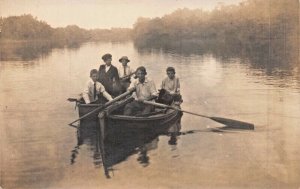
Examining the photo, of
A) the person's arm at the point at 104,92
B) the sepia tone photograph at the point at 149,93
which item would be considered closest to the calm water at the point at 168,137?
the sepia tone photograph at the point at 149,93

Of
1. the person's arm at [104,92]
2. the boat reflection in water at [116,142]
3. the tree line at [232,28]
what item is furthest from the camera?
the person's arm at [104,92]

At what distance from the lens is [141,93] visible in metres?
3.27

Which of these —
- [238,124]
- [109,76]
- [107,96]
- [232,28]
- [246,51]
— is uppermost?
[232,28]

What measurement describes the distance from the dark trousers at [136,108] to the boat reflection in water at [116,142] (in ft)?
0.45

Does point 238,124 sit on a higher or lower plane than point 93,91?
lower

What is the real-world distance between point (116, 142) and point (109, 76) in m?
0.50

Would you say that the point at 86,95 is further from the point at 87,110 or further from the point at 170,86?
the point at 170,86

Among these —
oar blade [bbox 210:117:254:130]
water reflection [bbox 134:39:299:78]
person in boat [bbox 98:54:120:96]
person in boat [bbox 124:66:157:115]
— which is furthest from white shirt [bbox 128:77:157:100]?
oar blade [bbox 210:117:254:130]

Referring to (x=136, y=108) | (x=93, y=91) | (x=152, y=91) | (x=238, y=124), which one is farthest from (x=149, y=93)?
(x=238, y=124)

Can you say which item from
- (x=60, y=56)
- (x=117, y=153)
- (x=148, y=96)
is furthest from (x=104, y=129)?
(x=60, y=56)

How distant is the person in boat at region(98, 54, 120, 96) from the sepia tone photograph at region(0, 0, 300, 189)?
13 millimetres

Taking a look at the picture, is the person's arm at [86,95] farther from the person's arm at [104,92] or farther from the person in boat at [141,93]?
the person in boat at [141,93]

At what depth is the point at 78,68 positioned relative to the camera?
3.18 m

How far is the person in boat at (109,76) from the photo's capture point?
3218 millimetres
